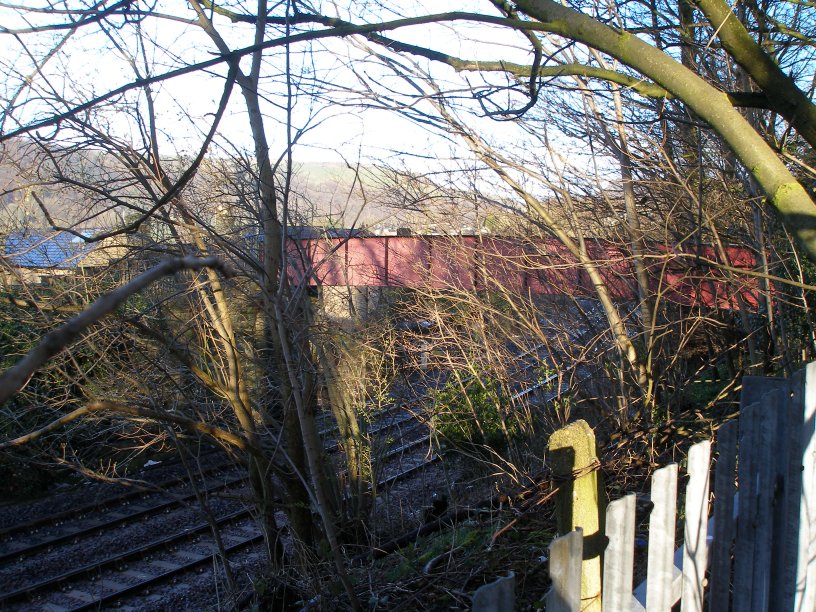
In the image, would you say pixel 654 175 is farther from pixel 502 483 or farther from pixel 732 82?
pixel 502 483

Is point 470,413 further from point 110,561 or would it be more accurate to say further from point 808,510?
point 808,510

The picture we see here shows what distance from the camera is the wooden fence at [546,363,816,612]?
204 cm

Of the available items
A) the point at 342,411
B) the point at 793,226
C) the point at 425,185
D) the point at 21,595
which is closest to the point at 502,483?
the point at 425,185

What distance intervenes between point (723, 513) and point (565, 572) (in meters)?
1.17

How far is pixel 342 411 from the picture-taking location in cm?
1221

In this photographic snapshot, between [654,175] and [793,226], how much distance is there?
4795 millimetres

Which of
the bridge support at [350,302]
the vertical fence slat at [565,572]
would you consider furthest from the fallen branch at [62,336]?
the bridge support at [350,302]

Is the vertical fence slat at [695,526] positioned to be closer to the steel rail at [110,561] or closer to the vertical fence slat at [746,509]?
the vertical fence slat at [746,509]

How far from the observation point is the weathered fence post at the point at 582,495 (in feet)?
7.03

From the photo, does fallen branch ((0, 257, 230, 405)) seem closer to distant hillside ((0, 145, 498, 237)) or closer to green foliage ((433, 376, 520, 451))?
distant hillside ((0, 145, 498, 237))

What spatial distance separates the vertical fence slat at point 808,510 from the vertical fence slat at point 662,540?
1.34 metres

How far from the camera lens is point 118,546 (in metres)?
11.8

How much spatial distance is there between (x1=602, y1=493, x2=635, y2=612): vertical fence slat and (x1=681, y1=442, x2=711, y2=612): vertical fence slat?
0.47 m

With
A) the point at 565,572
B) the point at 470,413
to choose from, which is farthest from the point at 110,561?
the point at 565,572
